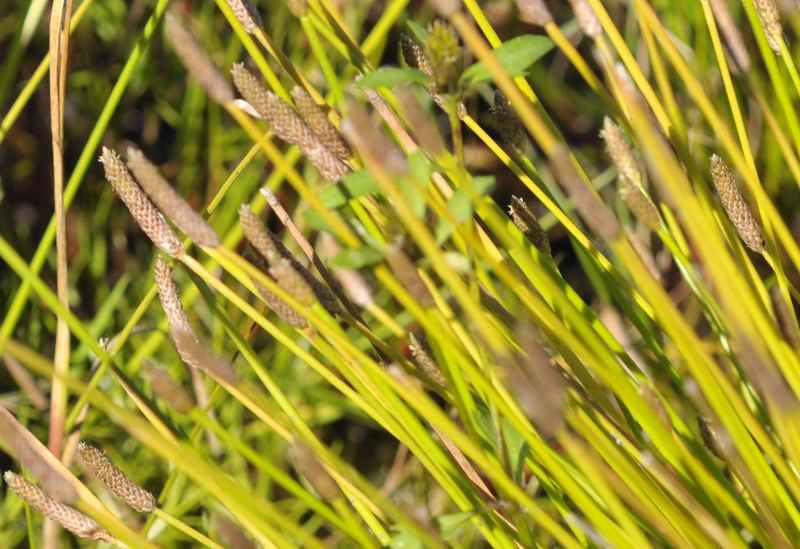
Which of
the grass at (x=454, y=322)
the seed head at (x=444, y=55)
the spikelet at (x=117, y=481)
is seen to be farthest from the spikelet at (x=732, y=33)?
the spikelet at (x=117, y=481)

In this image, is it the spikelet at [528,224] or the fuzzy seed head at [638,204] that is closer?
the fuzzy seed head at [638,204]

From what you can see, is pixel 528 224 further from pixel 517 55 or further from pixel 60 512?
pixel 60 512

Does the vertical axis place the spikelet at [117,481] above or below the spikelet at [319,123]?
below

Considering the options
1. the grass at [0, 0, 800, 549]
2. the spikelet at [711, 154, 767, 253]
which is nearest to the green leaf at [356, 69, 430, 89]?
the grass at [0, 0, 800, 549]

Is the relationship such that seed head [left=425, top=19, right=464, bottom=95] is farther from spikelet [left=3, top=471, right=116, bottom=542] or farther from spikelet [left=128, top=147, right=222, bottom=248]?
spikelet [left=3, top=471, right=116, bottom=542]

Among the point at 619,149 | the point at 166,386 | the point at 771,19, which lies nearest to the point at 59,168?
the point at 166,386

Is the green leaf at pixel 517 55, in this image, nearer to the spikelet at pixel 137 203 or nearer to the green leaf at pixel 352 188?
the green leaf at pixel 352 188
